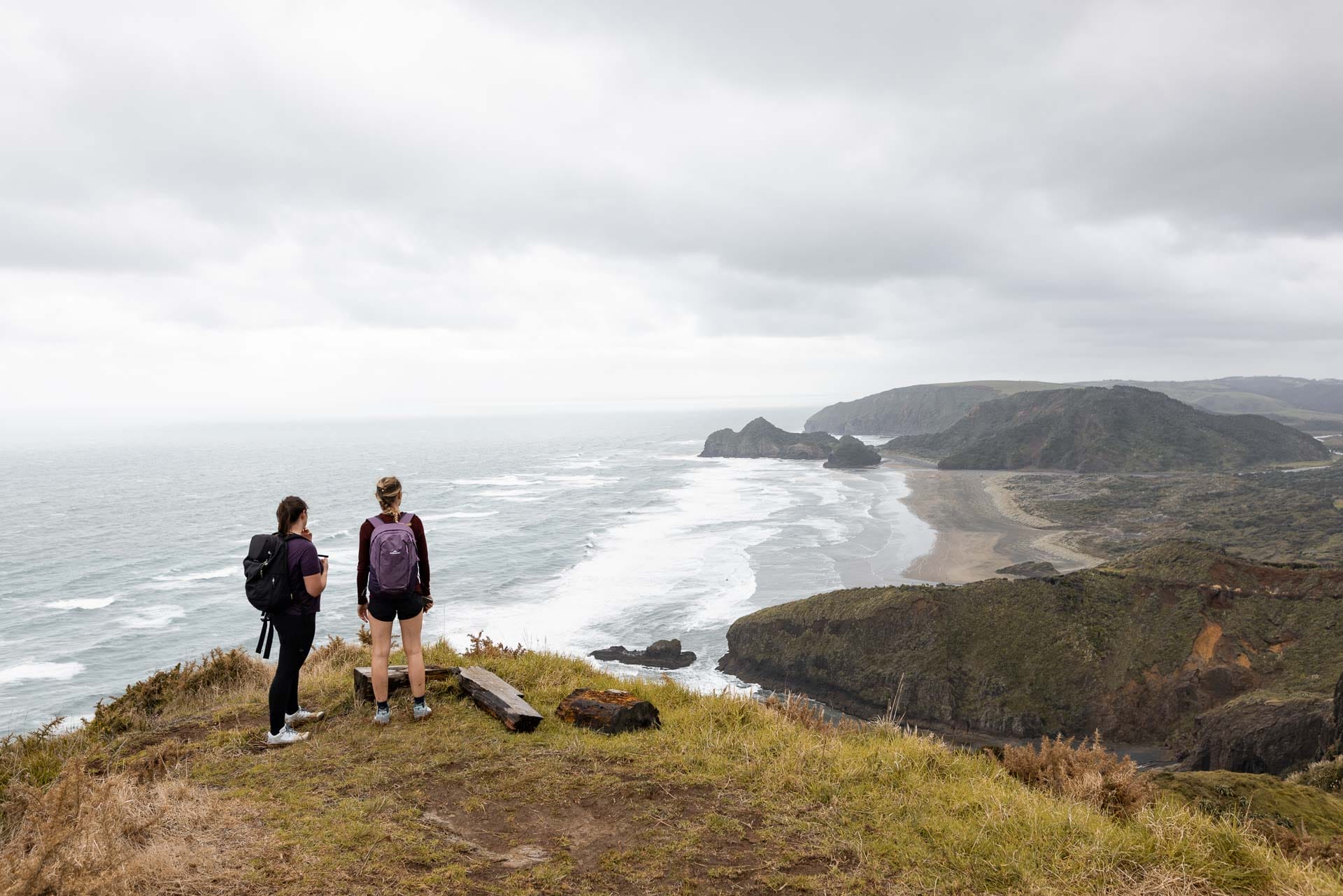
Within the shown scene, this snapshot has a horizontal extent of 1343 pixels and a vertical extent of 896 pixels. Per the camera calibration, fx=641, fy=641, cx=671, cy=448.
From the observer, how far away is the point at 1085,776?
491 cm

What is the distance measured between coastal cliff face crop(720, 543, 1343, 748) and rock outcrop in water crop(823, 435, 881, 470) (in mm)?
73290

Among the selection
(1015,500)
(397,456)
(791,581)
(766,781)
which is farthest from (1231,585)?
(397,456)

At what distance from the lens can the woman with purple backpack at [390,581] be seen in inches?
222

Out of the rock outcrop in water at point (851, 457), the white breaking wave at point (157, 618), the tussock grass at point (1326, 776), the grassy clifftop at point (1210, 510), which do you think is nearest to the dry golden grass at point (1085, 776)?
the tussock grass at point (1326, 776)

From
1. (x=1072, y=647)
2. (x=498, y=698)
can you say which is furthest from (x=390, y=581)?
(x=1072, y=647)

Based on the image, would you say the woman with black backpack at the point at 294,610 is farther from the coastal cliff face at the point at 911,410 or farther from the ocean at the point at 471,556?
the coastal cliff face at the point at 911,410

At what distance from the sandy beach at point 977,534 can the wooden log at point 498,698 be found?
34855 millimetres

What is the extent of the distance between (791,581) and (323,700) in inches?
1256

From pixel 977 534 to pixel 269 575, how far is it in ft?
178

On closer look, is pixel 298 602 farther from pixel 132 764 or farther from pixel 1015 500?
pixel 1015 500

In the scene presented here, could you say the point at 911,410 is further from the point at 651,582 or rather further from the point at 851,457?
the point at 651,582

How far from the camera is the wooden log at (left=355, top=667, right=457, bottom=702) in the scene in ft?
22.3

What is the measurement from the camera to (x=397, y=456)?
12381 cm

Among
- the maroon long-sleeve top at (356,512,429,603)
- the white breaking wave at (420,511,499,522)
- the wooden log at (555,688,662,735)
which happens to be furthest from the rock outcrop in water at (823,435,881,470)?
the maroon long-sleeve top at (356,512,429,603)
